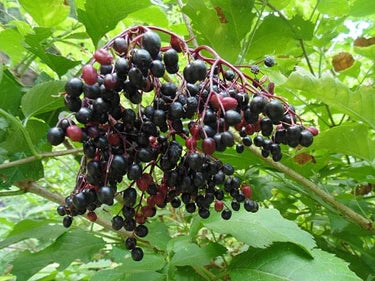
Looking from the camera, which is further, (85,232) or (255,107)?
(85,232)

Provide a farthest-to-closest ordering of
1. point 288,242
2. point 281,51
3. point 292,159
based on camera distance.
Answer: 1. point 281,51
2. point 292,159
3. point 288,242

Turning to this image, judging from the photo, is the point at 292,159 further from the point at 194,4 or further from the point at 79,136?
the point at 79,136

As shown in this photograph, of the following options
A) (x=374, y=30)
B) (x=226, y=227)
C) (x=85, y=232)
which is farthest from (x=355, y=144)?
(x=374, y=30)

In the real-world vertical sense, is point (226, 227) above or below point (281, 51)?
below

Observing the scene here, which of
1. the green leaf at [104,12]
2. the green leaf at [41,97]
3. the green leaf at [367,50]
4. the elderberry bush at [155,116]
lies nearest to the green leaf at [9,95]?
the green leaf at [41,97]

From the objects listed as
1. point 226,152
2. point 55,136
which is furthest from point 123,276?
point 55,136

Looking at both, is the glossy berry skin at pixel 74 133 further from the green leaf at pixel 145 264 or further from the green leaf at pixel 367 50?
the green leaf at pixel 367 50

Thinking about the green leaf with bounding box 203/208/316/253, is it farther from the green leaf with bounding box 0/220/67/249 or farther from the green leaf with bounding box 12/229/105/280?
the green leaf with bounding box 0/220/67/249
